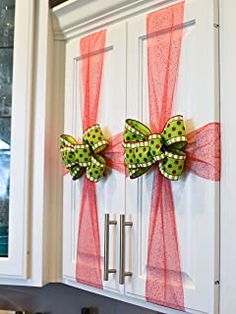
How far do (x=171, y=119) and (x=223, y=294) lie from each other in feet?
1.34

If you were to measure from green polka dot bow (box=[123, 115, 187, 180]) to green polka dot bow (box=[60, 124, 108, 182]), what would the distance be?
0.14 metres

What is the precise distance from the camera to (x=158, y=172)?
3.57 ft

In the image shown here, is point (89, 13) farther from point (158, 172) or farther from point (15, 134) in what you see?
point (158, 172)

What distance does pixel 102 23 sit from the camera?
1299 mm

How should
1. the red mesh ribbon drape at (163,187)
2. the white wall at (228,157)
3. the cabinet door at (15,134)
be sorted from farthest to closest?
the cabinet door at (15,134), the red mesh ribbon drape at (163,187), the white wall at (228,157)

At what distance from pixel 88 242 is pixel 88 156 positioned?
26cm

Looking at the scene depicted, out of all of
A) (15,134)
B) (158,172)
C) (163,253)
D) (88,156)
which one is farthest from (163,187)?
(15,134)

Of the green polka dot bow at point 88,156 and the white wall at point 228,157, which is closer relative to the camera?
the white wall at point 228,157

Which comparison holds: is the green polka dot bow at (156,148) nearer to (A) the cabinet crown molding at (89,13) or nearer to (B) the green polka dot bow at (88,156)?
(B) the green polka dot bow at (88,156)

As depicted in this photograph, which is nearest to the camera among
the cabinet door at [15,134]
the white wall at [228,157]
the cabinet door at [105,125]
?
the white wall at [228,157]

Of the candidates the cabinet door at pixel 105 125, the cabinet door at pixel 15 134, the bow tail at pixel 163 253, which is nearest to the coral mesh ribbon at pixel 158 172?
the bow tail at pixel 163 253

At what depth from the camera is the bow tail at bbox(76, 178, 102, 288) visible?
4.10ft

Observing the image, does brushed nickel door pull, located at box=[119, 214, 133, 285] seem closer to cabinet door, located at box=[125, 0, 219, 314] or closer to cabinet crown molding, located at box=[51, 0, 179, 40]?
cabinet door, located at box=[125, 0, 219, 314]

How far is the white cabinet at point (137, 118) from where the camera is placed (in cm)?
98
